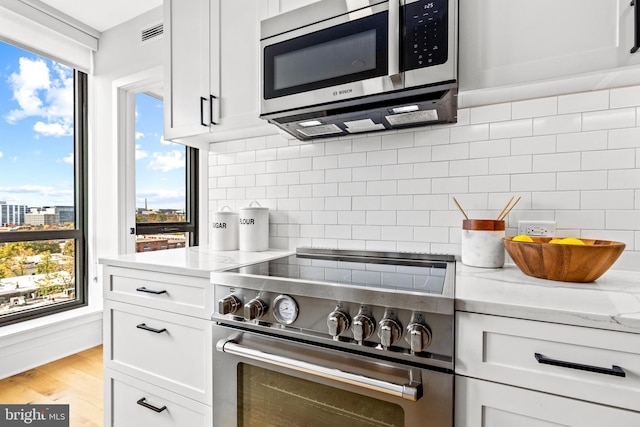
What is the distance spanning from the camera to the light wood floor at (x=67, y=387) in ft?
6.34

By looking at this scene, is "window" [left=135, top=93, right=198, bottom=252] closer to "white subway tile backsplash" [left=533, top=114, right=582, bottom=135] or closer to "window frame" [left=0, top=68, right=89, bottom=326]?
"window frame" [left=0, top=68, right=89, bottom=326]

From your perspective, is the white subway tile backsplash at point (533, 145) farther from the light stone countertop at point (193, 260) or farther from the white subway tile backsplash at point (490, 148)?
the light stone countertop at point (193, 260)

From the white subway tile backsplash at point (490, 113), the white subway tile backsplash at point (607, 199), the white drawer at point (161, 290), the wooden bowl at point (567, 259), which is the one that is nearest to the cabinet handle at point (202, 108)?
the white drawer at point (161, 290)

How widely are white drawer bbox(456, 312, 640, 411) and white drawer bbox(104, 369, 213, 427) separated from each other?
0.98 m

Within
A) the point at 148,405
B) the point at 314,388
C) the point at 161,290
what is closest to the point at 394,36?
the point at 314,388

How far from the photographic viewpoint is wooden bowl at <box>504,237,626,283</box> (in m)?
0.92

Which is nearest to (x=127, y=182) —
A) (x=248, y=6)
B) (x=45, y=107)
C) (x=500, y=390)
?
(x=45, y=107)

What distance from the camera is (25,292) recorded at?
2561 millimetres

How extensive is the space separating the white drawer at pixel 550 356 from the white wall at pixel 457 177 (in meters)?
0.67

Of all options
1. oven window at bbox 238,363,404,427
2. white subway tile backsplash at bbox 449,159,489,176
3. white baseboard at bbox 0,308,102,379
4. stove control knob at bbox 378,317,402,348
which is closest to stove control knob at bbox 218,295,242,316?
oven window at bbox 238,363,404,427

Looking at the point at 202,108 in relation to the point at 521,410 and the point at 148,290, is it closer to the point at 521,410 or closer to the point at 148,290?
the point at 148,290

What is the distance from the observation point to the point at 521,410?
2.55 ft

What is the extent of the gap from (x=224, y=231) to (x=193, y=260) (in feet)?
1.19

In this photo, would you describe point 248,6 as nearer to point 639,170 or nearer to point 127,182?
point 639,170
